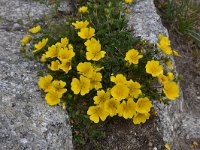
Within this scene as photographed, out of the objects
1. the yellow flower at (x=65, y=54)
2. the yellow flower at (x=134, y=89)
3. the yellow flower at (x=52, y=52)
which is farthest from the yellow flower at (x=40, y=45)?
the yellow flower at (x=134, y=89)

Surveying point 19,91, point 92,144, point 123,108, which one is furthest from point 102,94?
point 19,91

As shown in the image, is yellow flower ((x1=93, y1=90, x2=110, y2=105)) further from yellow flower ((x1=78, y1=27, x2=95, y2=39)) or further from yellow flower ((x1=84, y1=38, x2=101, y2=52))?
yellow flower ((x1=78, y1=27, x2=95, y2=39))

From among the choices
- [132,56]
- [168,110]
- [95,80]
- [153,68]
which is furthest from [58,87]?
[168,110]

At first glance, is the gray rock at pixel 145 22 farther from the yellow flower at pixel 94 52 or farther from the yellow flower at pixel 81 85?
the yellow flower at pixel 81 85

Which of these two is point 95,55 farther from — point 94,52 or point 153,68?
point 153,68

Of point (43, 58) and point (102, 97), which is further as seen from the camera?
point (43, 58)

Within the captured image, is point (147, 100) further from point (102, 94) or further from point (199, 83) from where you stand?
point (199, 83)
